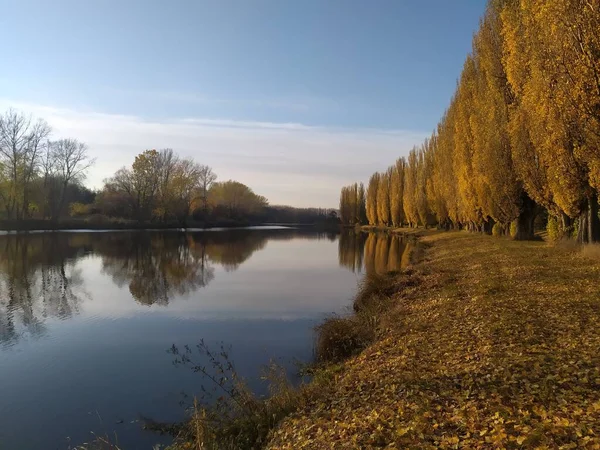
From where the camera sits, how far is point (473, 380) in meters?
5.74

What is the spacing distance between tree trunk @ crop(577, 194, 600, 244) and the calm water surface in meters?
9.81

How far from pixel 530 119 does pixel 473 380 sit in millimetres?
16358

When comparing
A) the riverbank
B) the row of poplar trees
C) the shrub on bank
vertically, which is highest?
the row of poplar trees

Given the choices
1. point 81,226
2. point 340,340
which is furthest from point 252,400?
point 81,226

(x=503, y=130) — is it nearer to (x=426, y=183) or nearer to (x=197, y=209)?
(x=426, y=183)

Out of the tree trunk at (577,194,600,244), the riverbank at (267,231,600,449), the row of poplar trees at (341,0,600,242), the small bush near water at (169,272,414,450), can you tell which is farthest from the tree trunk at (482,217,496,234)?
the small bush near water at (169,272,414,450)

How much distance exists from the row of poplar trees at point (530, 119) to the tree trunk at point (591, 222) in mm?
40

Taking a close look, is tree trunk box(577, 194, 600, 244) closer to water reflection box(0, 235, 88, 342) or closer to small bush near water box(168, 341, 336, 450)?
small bush near water box(168, 341, 336, 450)

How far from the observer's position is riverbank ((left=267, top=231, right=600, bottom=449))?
4453mm

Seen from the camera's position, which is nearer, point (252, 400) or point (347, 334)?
point (252, 400)

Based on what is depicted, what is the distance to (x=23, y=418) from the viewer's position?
270 inches

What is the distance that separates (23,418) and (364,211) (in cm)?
9607

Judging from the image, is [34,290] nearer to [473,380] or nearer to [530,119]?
[473,380]

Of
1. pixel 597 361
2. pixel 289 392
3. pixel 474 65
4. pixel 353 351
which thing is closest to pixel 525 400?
pixel 597 361
